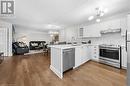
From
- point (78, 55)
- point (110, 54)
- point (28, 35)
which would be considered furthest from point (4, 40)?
point (110, 54)

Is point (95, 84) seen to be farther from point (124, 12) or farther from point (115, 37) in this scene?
point (124, 12)

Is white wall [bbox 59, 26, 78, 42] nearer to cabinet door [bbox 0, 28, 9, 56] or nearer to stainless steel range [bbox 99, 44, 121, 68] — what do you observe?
stainless steel range [bbox 99, 44, 121, 68]

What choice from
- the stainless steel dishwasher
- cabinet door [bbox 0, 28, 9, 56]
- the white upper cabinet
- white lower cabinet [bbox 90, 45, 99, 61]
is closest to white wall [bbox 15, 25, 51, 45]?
cabinet door [bbox 0, 28, 9, 56]

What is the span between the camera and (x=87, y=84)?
2.33 meters

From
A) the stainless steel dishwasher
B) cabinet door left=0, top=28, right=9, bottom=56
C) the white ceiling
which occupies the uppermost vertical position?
the white ceiling

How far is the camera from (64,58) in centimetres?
300

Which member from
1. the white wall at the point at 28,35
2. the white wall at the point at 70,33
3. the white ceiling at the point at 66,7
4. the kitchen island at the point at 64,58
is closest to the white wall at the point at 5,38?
the white wall at the point at 28,35

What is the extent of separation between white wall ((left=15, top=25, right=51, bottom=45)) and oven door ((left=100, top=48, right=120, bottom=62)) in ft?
26.8

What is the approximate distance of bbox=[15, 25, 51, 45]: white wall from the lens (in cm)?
971

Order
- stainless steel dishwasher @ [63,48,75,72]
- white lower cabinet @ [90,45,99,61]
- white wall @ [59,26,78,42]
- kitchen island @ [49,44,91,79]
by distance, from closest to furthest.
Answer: kitchen island @ [49,44,91,79] → stainless steel dishwasher @ [63,48,75,72] → white lower cabinet @ [90,45,99,61] → white wall @ [59,26,78,42]

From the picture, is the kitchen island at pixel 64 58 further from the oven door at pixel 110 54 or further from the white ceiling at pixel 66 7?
the white ceiling at pixel 66 7

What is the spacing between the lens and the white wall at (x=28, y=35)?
9712mm

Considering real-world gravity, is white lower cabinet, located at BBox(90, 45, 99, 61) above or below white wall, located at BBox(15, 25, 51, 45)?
below

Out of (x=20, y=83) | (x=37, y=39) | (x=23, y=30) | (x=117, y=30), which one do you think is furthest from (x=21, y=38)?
(x=117, y=30)
